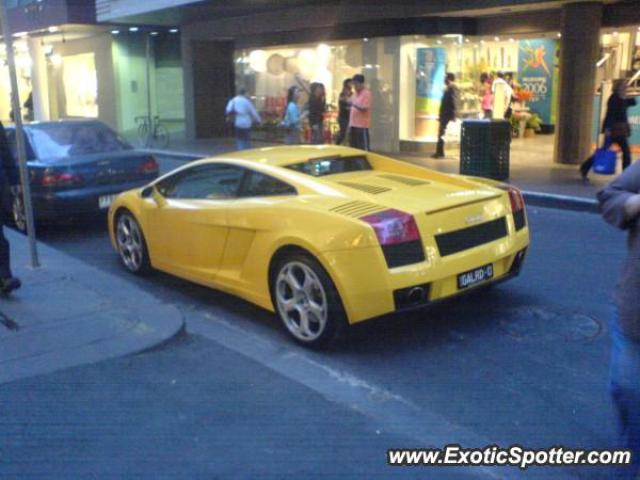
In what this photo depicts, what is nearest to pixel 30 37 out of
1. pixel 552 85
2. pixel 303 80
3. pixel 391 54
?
pixel 303 80

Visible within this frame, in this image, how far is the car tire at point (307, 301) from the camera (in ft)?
16.5

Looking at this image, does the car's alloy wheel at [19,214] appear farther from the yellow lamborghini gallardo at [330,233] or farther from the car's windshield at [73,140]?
the yellow lamborghini gallardo at [330,233]

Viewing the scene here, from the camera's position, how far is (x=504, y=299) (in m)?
6.25

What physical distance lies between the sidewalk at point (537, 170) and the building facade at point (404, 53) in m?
0.79

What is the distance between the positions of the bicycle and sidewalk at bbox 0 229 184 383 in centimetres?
1552

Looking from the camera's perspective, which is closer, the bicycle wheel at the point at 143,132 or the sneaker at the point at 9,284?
the sneaker at the point at 9,284

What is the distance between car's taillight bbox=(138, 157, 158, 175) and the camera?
979 centimetres

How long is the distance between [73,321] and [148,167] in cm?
448

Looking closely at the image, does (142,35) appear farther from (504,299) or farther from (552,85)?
(504,299)

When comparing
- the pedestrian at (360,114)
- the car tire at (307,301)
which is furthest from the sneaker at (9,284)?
the pedestrian at (360,114)

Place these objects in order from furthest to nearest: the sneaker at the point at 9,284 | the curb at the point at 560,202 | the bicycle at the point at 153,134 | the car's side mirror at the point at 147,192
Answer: the bicycle at the point at 153,134 < the curb at the point at 560,202 < the car's side mirror at the point at 147,192 < the sneaker at the point at 9,284

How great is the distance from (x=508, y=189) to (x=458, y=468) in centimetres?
283

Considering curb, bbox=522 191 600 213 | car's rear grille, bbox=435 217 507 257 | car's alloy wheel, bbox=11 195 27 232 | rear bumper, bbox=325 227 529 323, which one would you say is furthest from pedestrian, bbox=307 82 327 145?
rear bumper, bbox=325 227 529 323

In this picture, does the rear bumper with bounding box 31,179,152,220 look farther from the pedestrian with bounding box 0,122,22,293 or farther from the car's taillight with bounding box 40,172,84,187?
the pedestrian with bounding box 0,122,22,293
